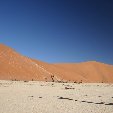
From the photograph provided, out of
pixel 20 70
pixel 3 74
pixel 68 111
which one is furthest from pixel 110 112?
pixel 20 70

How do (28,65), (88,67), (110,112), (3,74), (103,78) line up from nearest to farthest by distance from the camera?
1. (110,112)
2. (3,74)
3. (28,65)
4. (103,78)
5. (88,67)

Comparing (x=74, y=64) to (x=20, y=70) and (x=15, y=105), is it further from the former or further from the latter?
(x=15, y=105)

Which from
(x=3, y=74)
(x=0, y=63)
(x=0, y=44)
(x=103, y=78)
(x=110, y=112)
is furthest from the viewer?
(x=103, y=78)

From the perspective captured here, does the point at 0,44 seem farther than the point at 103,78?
No

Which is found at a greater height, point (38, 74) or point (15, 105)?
point (38, 74)

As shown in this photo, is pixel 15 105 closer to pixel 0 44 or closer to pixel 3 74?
pixel 3 74

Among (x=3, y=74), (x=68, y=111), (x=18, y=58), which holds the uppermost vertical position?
(x=18, y=58)

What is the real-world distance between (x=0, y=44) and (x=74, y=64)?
140 feet

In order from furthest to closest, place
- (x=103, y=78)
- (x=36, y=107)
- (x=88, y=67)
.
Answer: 1. (x=88, y=67)
2. (x=103, y=78)
3. (x=36, y=107)

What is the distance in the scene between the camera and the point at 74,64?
345 feet

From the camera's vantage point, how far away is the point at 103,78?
96375 mm

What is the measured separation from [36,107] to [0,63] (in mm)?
44105

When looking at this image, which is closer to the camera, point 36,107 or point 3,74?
point 36,107

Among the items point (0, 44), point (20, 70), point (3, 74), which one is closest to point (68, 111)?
point (3, 74)
